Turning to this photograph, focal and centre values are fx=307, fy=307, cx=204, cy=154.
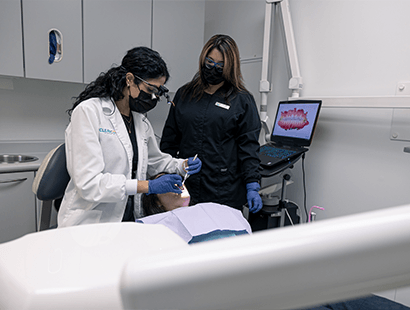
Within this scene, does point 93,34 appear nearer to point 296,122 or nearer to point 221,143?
point 221,143

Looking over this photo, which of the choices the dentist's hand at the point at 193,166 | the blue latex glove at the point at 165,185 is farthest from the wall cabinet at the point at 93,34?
the blue latex glove at the point at 165,185

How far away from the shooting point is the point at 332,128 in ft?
7.39

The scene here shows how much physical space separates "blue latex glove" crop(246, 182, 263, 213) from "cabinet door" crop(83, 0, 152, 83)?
1333 mm

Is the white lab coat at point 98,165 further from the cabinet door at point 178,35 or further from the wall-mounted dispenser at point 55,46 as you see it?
the cabinet door at point 178,35

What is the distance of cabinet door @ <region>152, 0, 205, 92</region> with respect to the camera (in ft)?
8.63

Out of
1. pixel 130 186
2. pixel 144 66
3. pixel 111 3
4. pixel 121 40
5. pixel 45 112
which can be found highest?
pixel 111 3

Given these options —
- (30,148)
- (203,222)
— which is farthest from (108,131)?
(30,148)

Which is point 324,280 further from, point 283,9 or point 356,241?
point 283,9

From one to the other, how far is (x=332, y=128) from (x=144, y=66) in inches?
59.8

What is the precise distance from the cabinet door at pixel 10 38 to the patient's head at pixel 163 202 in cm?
134

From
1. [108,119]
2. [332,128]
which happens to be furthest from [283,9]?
[108,119]

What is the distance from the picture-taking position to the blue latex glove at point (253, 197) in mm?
1805

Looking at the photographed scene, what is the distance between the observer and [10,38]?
1.99 meters

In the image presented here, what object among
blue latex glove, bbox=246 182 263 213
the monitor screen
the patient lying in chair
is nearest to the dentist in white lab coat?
the patient lying in chair
